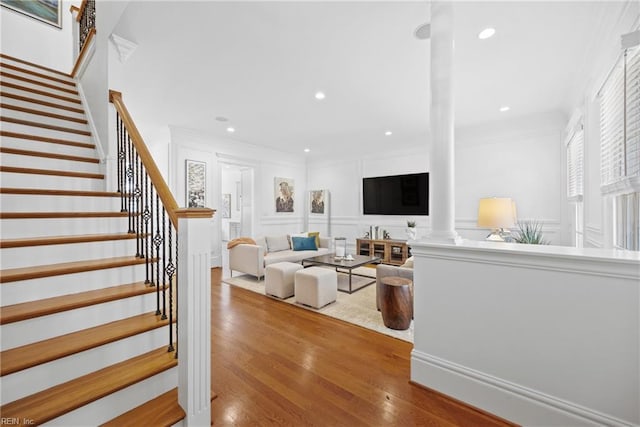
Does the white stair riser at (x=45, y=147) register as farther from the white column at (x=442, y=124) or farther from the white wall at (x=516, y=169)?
the white wall at (x=516, y=169)

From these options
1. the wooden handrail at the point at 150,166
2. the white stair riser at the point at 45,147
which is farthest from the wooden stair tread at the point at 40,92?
the wooden handrail at the point at 150,166

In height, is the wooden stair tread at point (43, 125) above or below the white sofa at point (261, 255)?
above

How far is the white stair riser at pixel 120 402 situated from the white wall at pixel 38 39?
5.62 meters

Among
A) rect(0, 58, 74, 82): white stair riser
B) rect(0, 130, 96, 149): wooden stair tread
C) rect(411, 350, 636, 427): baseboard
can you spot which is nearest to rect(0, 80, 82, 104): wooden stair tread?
rect(0, 58, 74, 82): white stair riser

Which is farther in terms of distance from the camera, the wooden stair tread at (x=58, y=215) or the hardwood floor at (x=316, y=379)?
the wooden stair tread at (x=58, y=215)

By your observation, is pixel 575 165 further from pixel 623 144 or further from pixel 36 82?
pixel 36 82

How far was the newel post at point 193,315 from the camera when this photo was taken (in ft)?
4.66

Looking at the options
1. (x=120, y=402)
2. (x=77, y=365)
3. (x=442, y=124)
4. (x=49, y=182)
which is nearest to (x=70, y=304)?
(x=77, y=365)

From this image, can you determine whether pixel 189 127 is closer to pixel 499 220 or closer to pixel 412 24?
pixel 412 24

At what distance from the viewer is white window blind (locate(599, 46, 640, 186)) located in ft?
5.48

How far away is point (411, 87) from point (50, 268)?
3.85 m

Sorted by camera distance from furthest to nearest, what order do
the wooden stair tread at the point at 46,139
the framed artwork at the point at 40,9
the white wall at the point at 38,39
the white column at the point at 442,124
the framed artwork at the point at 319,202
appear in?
the framed artwork at the point at 319,202, the framed artwork at the point at 40,9, the white wall at the point at 38,39, the wooden stair tread at the point at 46,139, the white column at the point at 442,124

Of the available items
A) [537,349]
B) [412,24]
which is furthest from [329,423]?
[412,24]

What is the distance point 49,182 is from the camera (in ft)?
7.59
